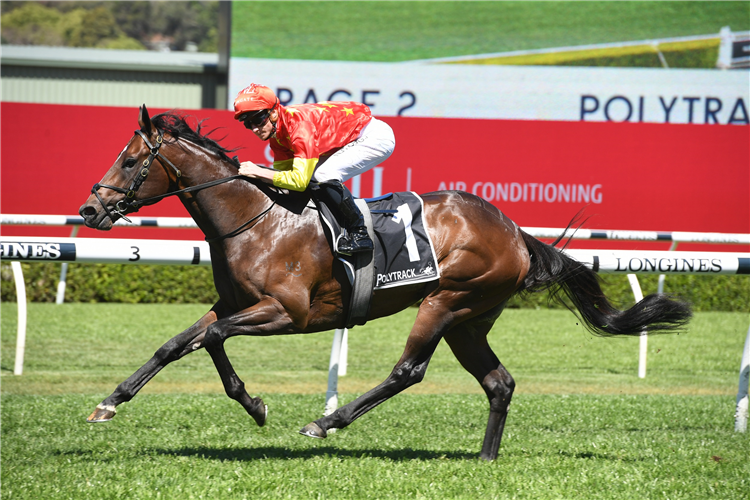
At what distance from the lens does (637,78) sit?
57.1ft

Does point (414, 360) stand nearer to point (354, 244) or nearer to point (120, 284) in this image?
point (354, 244)

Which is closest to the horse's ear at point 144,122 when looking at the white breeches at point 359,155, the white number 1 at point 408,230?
the white breeches at point 359,155

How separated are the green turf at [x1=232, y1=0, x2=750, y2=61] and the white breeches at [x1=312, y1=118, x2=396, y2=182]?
45.0 ft

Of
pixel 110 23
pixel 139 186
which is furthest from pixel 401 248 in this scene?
pixel 110 23

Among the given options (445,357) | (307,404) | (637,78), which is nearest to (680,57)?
(637,78)

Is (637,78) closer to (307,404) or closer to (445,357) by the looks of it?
(445,357)

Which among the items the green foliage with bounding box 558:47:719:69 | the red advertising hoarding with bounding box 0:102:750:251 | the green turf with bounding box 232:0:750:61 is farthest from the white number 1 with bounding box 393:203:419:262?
the green foliage with bounding box 558:47:719:69

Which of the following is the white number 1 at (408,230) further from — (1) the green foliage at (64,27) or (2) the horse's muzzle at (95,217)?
(1) the green foliage at (64,27)

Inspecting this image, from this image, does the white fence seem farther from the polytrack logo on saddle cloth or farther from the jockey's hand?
the polytrack logo on saddle cloth

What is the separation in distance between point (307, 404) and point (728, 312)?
327 inches

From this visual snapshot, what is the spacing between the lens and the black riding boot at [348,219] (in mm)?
4016

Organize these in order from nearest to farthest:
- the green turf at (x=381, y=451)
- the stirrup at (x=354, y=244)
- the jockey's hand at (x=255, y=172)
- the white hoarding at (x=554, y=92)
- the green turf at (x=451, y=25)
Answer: the green turf at (x=381, y=451)
the stirrup at (x=354, y=244)
the jockey's hand at (x=255, y=172)
the white hoarding at (x=554, y=92)
the green turf at (x=451, y=25)

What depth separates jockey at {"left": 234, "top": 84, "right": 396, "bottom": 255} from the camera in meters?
3.91

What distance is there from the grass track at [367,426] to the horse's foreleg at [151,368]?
0.29 m
